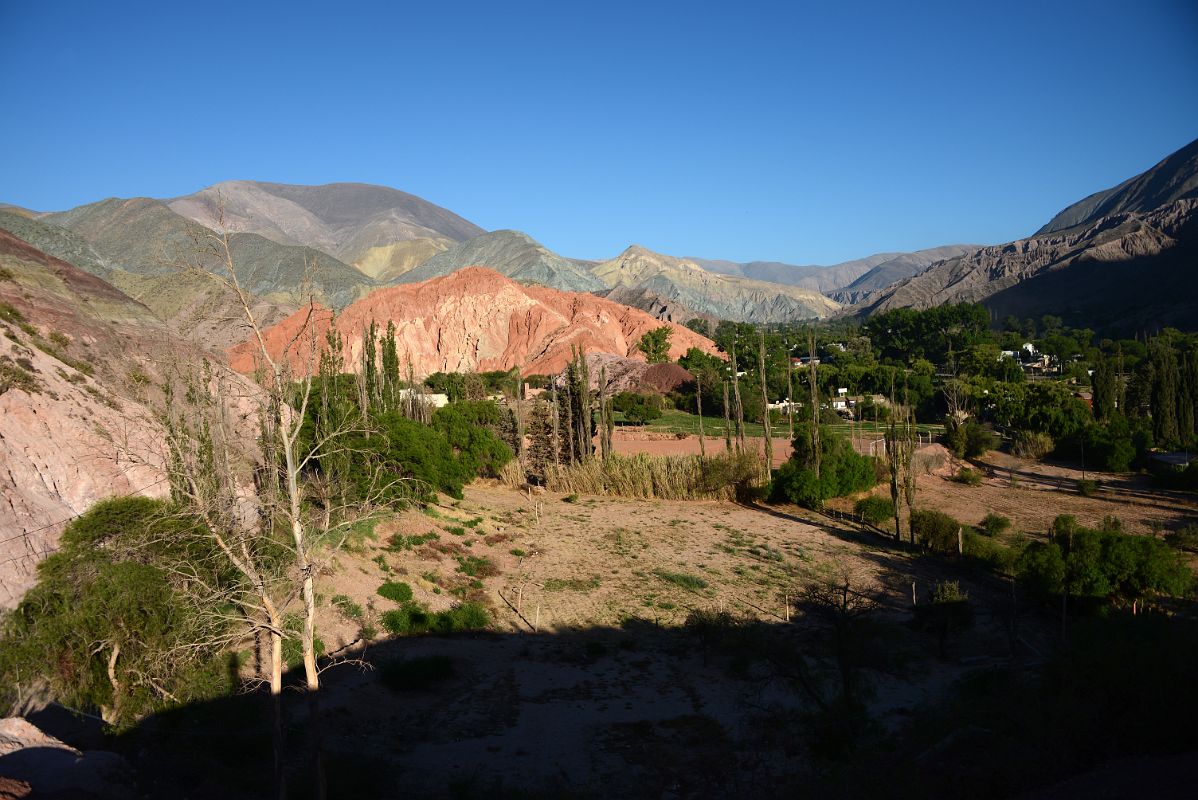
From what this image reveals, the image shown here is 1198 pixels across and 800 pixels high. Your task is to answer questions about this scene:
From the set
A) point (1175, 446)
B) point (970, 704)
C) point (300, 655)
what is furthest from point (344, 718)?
point (1175, 446)

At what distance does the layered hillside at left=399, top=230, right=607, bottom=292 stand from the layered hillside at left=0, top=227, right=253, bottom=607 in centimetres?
11357

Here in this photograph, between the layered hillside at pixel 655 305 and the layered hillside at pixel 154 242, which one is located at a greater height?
the layered hillside at pixel 154 242

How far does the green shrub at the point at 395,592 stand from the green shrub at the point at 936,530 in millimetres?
14093

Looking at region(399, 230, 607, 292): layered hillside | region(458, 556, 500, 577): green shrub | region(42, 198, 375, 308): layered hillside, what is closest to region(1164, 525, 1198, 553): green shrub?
region(458, 556, 500, 577): green shrub

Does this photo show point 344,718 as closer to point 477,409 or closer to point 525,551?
point 525,551

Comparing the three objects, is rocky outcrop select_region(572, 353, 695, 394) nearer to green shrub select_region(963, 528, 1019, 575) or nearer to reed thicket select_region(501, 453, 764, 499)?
reed thicket select_region(501, 453, 764, 499)

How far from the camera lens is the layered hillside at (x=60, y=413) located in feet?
35.8

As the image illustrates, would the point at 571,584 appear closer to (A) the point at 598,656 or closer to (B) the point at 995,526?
(A) the point at 598,656

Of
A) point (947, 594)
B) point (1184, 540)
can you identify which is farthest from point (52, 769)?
point (1184, 540)

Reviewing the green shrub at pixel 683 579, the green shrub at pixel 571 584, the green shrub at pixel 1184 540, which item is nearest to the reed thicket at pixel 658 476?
the green shrub at pixel 683 579

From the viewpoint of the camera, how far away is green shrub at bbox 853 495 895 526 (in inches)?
910

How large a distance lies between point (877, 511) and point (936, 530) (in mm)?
3141

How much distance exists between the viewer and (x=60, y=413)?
1341cm

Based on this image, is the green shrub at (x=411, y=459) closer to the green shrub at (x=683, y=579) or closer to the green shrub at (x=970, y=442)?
the green shrub at (x=683, y=579)
